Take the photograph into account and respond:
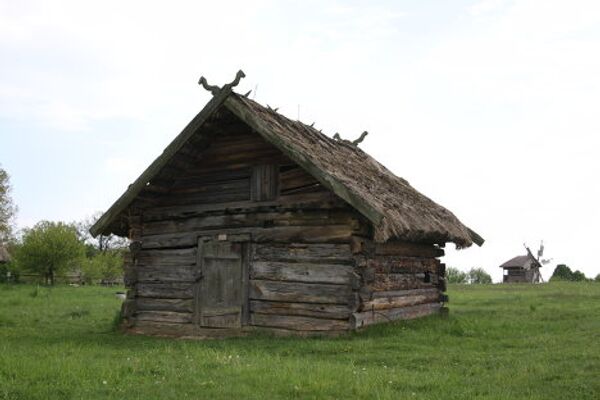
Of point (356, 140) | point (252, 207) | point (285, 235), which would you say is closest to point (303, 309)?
point (285, 235)

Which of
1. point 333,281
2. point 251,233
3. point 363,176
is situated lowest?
point 333,281

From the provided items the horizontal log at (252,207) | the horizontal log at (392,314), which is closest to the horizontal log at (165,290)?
the horizontal log at (252,207)

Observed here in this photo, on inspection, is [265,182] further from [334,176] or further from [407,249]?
[407,249]

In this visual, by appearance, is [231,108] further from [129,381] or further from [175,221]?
[129,381]

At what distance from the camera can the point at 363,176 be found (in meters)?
14.3

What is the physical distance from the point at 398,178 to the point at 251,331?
7.61 metres

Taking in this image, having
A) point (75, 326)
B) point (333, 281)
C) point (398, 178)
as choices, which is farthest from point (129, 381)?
point (398, 178)

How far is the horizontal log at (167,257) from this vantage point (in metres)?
14.2

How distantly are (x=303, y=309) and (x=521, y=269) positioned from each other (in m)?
55.8

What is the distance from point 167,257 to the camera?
14.5 meters

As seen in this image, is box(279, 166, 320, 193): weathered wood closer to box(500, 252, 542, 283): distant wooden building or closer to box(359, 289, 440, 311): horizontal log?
box(359, 289, 440, 311): horizontal log

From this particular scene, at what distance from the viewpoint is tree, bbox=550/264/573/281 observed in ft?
181

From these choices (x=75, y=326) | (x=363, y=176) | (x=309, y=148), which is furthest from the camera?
(x=75, y=326)

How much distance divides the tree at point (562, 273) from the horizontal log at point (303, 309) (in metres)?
47.3
